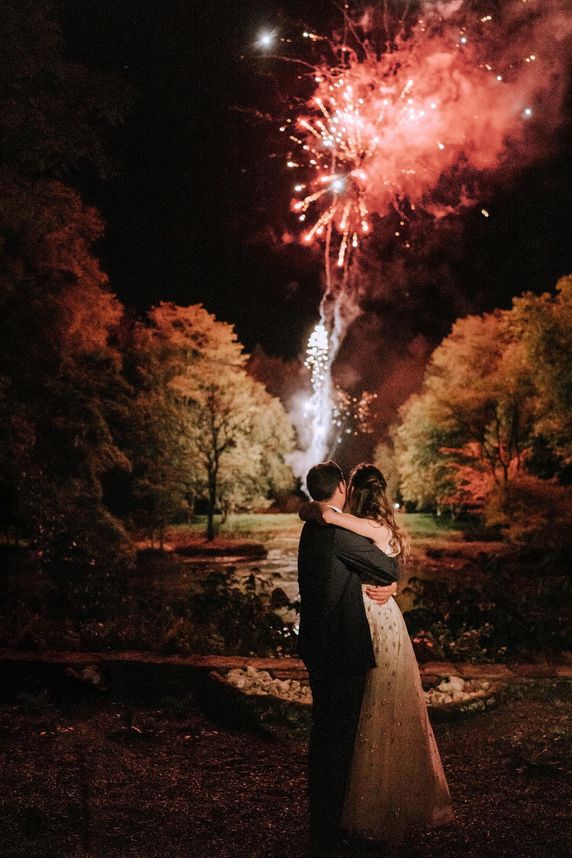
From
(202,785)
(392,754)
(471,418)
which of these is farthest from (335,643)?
(471,418)

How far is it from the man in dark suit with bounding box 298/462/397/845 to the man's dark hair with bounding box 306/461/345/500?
0.18m

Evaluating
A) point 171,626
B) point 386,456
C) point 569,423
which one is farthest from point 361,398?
point 171,626

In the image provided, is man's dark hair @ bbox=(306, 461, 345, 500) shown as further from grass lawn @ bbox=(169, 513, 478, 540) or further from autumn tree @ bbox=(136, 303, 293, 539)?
grass lawn @ bbox=(169, 513, 478, 540)

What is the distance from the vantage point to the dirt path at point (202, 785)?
4055 mm

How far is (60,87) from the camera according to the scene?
979 centimetres

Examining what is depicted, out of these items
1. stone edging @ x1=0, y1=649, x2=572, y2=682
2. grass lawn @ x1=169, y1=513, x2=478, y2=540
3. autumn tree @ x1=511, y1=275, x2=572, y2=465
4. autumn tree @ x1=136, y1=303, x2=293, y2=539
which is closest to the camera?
stone edging @ x1=0, y1=649, x2=572, y2=682

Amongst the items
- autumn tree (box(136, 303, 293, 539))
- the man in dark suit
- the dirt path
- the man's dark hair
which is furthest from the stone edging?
autumn tree (box(136, 303, 293, 539))

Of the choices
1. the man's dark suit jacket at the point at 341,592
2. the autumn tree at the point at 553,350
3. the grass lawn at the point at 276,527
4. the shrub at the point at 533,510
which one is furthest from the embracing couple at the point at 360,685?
the grass lawn at the point at 276,527

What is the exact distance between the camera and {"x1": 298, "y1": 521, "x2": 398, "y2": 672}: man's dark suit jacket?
13.1 ft

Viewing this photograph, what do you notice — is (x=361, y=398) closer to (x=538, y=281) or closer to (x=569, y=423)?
(x=538, y=281)

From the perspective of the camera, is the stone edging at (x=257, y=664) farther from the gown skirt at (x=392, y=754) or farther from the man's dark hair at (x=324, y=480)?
the man's dark hair at (x=324, y=480)

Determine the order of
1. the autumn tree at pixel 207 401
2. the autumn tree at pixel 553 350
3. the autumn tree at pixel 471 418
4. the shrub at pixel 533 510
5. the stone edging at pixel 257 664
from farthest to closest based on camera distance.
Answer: the autumn tree at pixel 207 401 < the autumn tree at pixel 471 418 < the autumn tree at pixel 553 350 < the shrub at pixel 533 510 < the stone edging at pixel 257 664

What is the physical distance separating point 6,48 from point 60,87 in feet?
2.57

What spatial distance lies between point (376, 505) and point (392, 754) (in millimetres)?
1274
